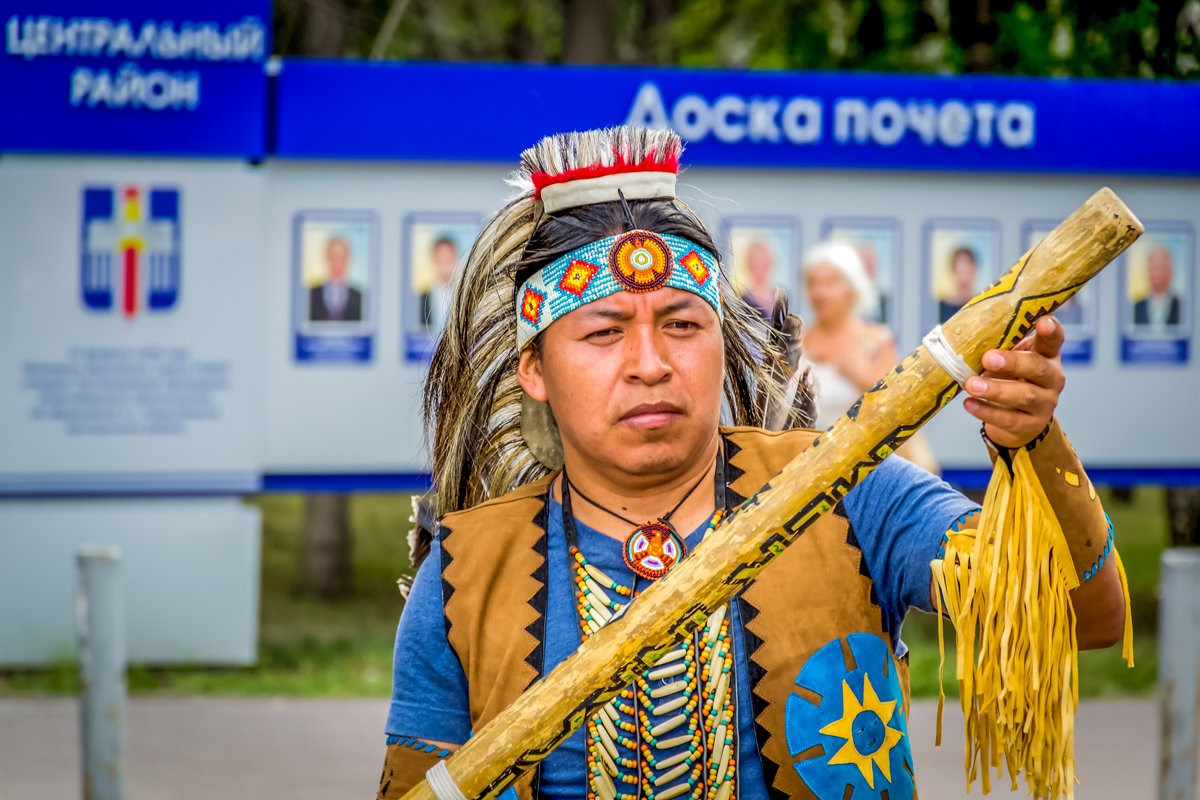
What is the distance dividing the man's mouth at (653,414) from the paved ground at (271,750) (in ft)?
12.2

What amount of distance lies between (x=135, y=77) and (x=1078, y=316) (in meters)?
4.98

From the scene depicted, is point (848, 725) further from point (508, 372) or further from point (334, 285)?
point (334, 285)

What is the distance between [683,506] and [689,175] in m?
5.40

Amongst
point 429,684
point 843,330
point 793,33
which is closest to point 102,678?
point 429,684

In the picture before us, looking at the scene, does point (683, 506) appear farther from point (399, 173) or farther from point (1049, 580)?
point (399, 173)

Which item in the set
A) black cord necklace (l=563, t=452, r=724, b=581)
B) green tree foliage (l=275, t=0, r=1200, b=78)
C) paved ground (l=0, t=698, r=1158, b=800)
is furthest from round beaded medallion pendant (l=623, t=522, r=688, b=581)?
paved ground (l=0, t=698, r=1158, b=800)

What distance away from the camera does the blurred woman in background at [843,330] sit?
5.96 m

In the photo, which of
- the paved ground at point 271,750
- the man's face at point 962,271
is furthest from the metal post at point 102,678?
the man's face at point 962,271

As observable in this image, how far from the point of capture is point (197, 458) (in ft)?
22.6

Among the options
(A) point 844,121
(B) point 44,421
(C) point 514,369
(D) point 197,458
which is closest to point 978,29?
(A) point 844,121

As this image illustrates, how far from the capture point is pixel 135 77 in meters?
6.75

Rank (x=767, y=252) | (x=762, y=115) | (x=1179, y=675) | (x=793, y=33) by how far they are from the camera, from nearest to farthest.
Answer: (x=1179, y=675) → (x=762, y=115) → (x=767, y=252) → (x=793, y=33)

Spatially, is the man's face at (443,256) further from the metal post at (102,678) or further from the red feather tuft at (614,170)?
the red feather tuft at (614,170)

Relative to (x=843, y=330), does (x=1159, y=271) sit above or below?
above
